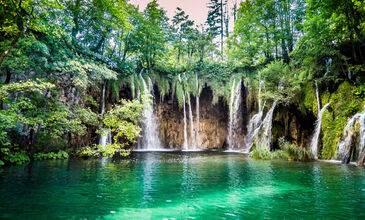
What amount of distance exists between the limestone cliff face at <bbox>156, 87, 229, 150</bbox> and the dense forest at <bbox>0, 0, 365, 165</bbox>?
0.83 meters

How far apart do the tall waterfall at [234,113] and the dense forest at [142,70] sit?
2.61 feet

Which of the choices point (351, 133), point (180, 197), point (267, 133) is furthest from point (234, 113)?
point (180, 197)

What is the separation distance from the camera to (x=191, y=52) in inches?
1032

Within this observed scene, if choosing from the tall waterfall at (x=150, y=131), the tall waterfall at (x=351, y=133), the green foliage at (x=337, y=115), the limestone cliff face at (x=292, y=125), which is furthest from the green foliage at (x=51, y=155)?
the green foliage at (x=337, y=115)

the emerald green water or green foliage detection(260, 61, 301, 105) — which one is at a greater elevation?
green foliage detection(260, 61, 301, 105)

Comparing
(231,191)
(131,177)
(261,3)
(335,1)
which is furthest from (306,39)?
(131,177)

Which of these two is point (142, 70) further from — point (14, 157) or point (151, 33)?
point (14, 157)

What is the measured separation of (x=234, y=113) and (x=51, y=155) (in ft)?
52.6

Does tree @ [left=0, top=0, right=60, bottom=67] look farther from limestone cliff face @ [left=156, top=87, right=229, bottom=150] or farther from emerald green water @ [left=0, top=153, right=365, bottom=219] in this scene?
limestone cliff face @ [left=156, top=87, right=229, bottom=150]

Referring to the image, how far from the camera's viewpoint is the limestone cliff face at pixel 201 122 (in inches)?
874

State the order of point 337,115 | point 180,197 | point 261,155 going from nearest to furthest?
point 180,197 → point 337,115 → point 261,155

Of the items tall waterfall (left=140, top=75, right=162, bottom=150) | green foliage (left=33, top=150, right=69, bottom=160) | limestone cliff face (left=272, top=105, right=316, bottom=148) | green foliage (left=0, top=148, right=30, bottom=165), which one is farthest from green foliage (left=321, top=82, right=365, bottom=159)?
Answer: green foliage (left=0, top=148, right=30, bottom=165)

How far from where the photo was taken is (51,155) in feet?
37.1

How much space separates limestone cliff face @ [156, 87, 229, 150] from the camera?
22.2 m
